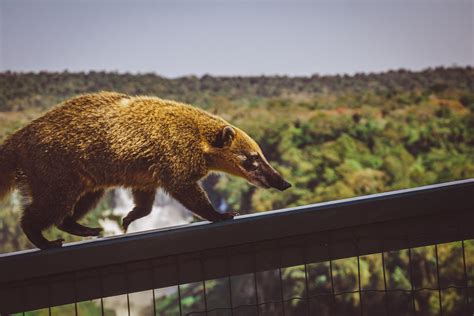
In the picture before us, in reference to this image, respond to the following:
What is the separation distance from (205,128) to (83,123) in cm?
76

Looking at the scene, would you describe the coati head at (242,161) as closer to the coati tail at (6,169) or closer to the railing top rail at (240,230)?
the coati tail at (6,169)

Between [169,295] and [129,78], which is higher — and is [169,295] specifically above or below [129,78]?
below

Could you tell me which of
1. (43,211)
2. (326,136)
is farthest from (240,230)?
(326,136)

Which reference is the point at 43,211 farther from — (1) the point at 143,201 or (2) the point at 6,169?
(1) the point at 143,201

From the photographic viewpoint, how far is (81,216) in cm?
390

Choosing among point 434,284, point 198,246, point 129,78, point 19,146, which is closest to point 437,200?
point 198,246

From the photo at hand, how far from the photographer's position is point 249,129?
11234 mm

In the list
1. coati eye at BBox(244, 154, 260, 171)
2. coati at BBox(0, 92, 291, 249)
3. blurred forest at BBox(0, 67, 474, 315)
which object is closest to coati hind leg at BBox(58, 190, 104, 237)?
coati at BBox(0, 92, 291, 249)

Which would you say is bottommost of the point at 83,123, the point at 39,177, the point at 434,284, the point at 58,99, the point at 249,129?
the point at 434,284

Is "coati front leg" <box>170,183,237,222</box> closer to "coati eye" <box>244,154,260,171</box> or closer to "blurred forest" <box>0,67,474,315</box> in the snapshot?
"coati eye" <box>244,154,260,171</box>

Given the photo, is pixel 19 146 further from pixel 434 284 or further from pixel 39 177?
pixel 434 284

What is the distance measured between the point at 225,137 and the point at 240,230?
162cm

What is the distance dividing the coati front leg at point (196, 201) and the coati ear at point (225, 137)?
0.36m

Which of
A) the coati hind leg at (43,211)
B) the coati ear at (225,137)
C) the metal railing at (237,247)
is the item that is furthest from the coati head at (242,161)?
the metal railing at (237,247)
